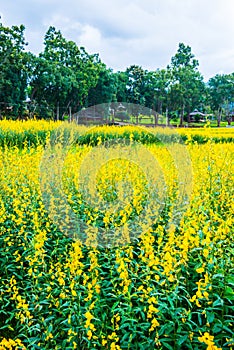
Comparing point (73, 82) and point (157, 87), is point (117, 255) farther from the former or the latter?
point (157, 87)

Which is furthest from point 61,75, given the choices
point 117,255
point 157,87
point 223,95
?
point 223,95

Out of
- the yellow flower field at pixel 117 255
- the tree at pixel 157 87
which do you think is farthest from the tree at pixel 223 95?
the yellow flower field at pixel 117 255

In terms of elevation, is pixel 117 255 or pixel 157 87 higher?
pixel 157 87

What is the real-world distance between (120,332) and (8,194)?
1.99 m

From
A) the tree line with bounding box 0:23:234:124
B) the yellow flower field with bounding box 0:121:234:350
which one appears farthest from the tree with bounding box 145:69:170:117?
the yellow flower field with bounding box 0:121:234:350

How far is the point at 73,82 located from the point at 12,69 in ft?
19.0

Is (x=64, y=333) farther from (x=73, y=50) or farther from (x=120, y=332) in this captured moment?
(x=73, y=50)

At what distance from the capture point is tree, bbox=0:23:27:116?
24.3 meters

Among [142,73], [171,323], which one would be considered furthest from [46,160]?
[142,73]

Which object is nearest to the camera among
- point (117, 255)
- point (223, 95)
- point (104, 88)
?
point (117, 255)

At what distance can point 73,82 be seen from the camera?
95.9 feet

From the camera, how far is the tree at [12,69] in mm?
24281

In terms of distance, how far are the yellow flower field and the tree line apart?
22.3m

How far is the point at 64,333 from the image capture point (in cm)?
246
